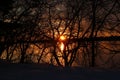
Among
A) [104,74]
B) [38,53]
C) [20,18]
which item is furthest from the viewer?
[38,53]

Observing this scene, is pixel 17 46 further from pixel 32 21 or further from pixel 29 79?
pixel 29 79

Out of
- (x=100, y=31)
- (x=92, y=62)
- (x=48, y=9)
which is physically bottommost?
(x=92, y=62)

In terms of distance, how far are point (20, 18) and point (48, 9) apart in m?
2.08

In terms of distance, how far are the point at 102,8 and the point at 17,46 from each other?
5765 mm

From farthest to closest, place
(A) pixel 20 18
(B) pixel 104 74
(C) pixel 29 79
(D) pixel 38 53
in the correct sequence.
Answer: (D) pixel 38 53
(A) pixel 20 18
(B) pixel 104 74
(C) pixel 29 79

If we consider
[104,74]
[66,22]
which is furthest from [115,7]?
[104,74]

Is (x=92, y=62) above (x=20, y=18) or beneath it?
beneath

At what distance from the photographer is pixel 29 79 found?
6113mm

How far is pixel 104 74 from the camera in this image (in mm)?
6723

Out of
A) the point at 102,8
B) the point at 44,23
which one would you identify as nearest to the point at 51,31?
the point at 44,23

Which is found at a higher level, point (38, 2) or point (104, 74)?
point (38, 2)

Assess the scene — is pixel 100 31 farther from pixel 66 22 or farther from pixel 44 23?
pixel 44 23

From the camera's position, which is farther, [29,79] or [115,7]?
[115,7]

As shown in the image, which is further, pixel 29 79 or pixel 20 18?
pixel 20 18
